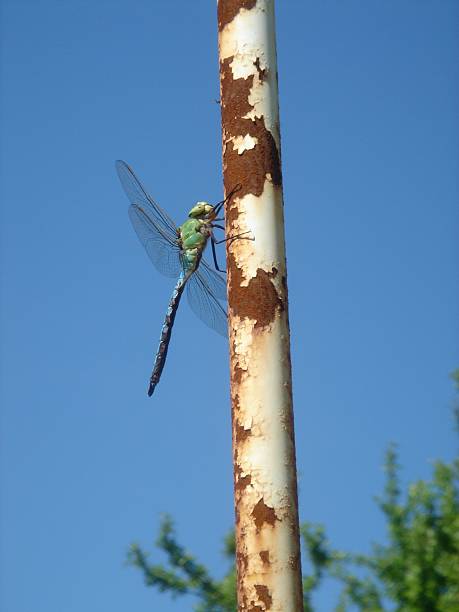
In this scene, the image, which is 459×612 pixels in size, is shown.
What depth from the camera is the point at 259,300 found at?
3.30 m

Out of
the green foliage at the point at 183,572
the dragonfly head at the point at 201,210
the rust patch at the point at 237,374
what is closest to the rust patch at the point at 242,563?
the rust patch at the point at 237,374

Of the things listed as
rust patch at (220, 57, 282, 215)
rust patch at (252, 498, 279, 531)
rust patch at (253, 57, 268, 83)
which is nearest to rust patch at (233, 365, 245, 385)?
rust patch at (252, 498, 279, 531)

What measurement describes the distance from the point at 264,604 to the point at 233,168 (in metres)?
1.58

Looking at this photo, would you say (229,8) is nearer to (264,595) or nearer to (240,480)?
(240,480)

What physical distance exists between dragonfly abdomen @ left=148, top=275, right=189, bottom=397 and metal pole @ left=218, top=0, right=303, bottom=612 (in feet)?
9.47

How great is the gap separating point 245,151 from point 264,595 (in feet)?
5.27

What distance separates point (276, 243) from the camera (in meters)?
3.39

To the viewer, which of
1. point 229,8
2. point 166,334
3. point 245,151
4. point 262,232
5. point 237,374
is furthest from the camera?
point 166,334

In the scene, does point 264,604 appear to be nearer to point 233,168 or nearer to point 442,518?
point 233,168

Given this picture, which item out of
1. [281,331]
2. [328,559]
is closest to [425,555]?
[328,559]

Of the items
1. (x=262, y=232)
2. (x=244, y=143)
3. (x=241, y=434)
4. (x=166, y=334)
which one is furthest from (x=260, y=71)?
(x=166, y=334)

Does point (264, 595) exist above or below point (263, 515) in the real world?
below

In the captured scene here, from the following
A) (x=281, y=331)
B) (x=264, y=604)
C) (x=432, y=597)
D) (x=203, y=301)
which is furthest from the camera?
(x=432, y=597)

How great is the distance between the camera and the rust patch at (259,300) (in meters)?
3.29
